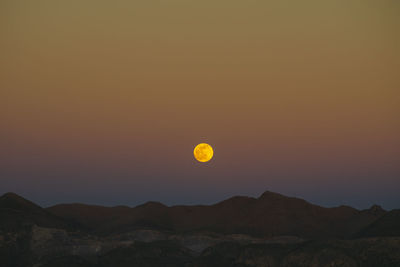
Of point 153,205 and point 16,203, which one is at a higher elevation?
point 16,203

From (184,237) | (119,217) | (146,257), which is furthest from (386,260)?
(119,217)

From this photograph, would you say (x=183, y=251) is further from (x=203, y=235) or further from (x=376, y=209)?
(x=376, y=209)

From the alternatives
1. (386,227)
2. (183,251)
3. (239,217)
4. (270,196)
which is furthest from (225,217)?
(183,251)

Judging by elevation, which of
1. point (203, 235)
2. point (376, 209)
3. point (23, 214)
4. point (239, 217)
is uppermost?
point (23, 214)

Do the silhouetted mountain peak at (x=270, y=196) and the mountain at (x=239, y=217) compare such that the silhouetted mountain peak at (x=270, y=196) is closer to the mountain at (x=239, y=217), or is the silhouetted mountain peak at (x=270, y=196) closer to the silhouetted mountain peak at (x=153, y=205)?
the mountain at (x=239, y=217)

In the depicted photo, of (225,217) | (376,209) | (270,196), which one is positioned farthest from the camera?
(270,196)

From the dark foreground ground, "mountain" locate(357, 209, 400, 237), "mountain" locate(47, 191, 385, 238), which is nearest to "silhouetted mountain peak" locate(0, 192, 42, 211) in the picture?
the dark foreground ground

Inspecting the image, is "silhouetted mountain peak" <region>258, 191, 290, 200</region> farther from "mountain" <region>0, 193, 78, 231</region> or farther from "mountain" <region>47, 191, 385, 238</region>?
"mountain" <region>0, 193, 78, 231</region>

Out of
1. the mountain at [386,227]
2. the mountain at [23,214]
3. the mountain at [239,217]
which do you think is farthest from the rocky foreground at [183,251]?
the mountain at [239,217]
